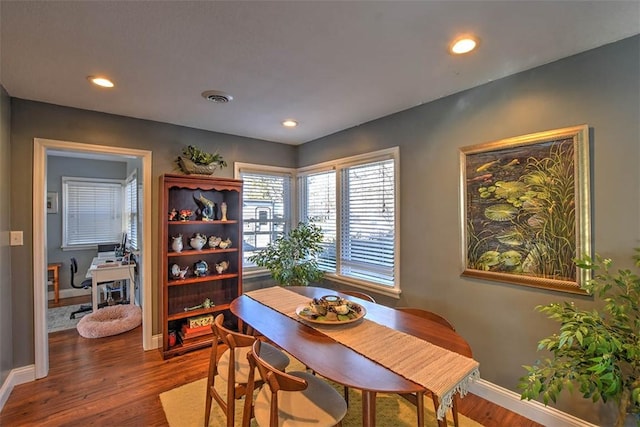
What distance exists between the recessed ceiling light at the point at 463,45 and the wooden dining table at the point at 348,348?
66.7 inches

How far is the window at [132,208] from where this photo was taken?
4.55m

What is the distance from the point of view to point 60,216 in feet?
16.9

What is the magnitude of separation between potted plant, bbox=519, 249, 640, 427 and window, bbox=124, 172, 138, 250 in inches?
197

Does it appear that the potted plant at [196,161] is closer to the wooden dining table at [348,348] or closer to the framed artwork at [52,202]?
the wooden dining table at [348,348]

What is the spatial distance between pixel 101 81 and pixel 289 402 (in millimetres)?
2554

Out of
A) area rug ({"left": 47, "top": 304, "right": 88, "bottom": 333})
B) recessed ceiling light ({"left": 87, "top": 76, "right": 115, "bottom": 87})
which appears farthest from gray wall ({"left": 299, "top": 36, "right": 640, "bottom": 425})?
area rug ({"left": 47, "top": 304, "right": 88, "bottom": 333})

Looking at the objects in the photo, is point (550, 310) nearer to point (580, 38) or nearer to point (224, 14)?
point (580, 38)

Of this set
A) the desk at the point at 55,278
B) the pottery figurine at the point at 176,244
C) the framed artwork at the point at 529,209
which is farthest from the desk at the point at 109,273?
the framed artwork at the point at 529,209

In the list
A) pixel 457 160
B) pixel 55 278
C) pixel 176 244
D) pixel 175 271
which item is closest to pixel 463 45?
pixel 457 160

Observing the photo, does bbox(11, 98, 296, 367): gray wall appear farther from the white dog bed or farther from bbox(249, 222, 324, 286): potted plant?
bbox(249, 222, 324, 286): potted plant

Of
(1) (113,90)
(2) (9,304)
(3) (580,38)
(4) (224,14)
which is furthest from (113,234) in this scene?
(3) (580,38)

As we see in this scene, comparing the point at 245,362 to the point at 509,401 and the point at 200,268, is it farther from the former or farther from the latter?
the point at 509,401

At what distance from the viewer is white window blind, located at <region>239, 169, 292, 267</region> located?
12.8ft

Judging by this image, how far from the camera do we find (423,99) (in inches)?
100
